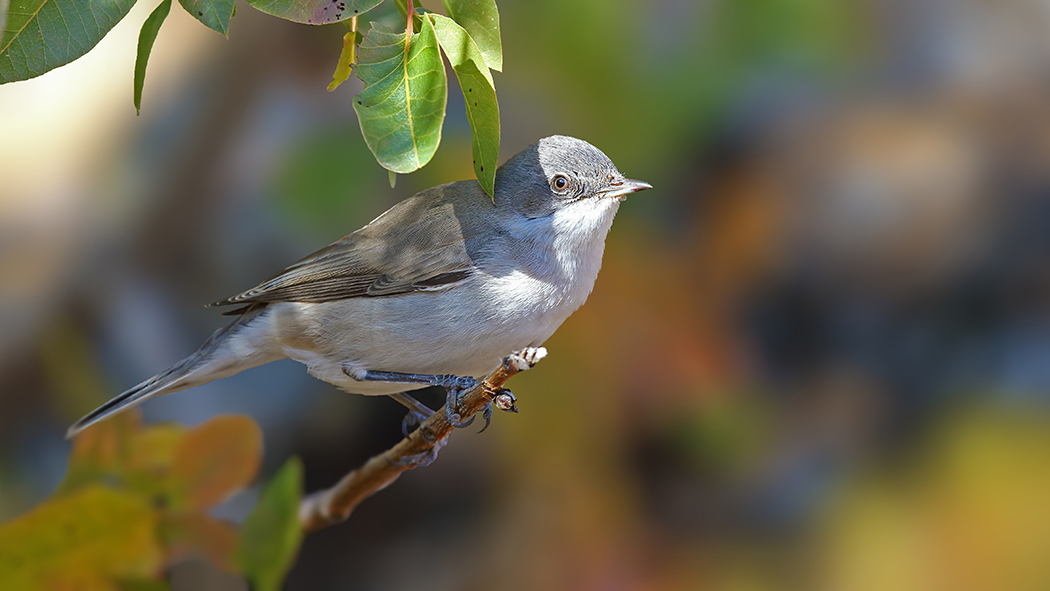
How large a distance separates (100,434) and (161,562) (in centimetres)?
41

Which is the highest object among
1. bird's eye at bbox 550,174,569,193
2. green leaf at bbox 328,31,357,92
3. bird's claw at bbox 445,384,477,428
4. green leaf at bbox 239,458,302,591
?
green leaf at bbox 328,31,357,92

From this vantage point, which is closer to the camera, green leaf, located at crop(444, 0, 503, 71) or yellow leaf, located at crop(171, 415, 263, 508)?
green leaf, located at crop(444, 0, 503, 71)

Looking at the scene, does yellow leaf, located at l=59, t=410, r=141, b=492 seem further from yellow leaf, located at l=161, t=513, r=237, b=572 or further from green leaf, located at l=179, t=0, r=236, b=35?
green leaf, located at l=179, t=0, r=236, b=35

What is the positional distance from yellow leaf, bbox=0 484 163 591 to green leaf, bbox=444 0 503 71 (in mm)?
1834

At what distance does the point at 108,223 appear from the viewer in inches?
99.3

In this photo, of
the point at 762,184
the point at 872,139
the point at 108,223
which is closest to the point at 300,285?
the point at 108,223

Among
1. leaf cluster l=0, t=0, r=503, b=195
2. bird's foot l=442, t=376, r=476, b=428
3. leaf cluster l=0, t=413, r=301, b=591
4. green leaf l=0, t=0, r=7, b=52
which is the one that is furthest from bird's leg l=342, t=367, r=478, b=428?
leaf cluster l=0, t=413, r=301, b=591

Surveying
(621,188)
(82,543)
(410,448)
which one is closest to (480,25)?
(621,188)

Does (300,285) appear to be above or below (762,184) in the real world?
above

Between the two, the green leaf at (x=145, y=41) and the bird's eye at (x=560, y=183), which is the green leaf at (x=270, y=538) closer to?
A: the bird's eye at (x=560, y=183)

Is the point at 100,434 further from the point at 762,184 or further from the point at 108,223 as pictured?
the point at 762,184

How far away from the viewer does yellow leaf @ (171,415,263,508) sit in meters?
2.30

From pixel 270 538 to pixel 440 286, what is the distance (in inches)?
53.9

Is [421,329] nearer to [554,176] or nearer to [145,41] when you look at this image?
[554,176]
